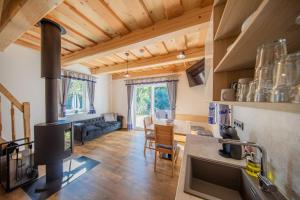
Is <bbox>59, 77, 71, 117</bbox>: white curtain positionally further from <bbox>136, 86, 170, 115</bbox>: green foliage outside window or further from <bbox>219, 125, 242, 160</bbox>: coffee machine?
<bbox>219, 125, 242, 160</bbox>: coffee machine

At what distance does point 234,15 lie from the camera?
29.6 inches

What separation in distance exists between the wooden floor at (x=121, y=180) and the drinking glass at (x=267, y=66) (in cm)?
187

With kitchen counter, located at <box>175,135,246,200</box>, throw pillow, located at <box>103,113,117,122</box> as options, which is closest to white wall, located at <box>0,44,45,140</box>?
throw pillow, located at <box>103,113,117,122</box>

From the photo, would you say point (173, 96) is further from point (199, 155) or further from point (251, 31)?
point (251, 31)

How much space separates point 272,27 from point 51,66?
2443 millimetres

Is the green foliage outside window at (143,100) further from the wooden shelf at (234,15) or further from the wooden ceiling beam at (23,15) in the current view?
the wooden shelf at (234,15)

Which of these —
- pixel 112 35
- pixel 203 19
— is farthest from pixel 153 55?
pixel 203 19

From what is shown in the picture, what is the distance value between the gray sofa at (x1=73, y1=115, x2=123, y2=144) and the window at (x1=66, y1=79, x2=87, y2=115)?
508 millimetres

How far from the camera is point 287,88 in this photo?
1.38 ft

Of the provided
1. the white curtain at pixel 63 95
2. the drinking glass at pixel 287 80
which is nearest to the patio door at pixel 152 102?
the white curtain at pixel 63 95

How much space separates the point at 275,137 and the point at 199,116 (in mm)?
3562

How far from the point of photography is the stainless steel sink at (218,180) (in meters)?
0.84

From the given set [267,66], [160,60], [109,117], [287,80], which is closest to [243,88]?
[267,66]

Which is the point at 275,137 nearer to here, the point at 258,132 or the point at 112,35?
the point at 258,132
